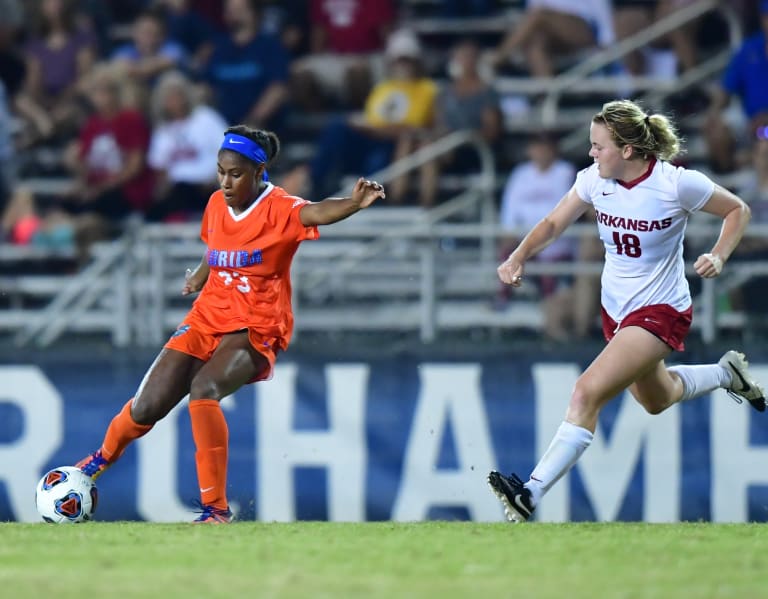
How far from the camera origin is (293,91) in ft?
50.0

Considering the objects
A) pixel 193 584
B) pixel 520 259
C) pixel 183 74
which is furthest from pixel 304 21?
pixel 193 584

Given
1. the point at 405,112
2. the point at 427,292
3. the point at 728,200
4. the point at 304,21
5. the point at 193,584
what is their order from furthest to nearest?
the point at 304,21
the point at 405,112
the point at 427,292
the point at 728,200
the point at 193,584

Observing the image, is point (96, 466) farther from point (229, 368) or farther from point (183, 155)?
point (183, 155)

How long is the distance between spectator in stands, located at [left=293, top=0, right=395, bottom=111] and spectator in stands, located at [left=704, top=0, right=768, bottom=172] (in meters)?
3.50

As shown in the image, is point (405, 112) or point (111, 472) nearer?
point (111, 472)

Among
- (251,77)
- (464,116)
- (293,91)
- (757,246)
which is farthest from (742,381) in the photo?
(293,91)

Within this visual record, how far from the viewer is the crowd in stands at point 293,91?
44.7 ft

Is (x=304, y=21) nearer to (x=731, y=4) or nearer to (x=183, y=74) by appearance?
(x=183, y=74)

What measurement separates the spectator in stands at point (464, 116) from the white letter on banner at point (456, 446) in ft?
9.68

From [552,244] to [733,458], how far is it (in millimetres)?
1896

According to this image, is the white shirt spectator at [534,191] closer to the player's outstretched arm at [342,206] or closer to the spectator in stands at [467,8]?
the spectator in stands at [467,8]

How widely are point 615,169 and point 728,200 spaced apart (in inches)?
22.6

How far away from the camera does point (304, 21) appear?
52.1ft

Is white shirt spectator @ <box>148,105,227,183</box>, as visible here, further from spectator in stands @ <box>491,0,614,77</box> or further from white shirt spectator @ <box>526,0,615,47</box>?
white shirt spectator @ <box>526,0,615,47</box>
